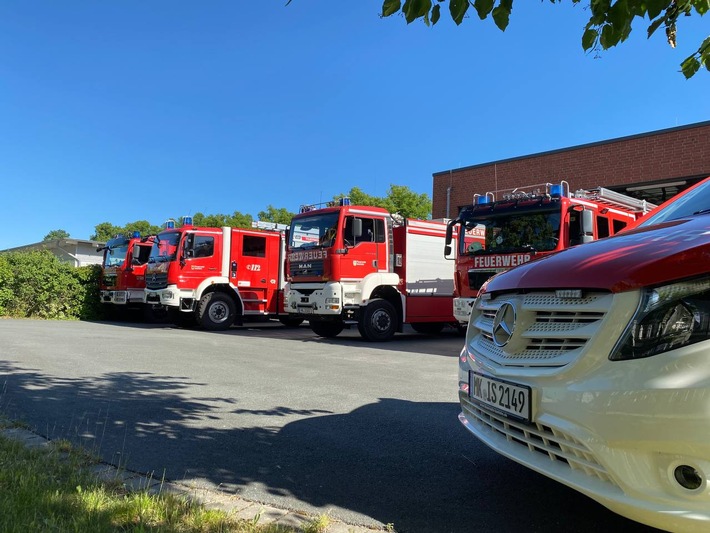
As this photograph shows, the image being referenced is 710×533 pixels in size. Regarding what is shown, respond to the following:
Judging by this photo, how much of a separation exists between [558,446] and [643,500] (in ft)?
1.30

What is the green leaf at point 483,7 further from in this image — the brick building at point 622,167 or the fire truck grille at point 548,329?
the brick building at point 622,167

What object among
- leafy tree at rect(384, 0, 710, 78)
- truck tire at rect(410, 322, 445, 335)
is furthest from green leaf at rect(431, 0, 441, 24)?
truck tire at rect(410, 322, 445, 335)

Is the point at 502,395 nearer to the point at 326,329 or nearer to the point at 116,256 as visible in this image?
the point at 326,329

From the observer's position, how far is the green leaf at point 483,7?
2754 millimetres

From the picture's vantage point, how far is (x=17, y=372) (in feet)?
23.1

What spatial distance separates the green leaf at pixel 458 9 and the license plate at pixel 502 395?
74.3 inches

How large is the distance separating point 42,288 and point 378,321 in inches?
535

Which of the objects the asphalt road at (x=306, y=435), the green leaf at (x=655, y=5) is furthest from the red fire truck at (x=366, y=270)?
the green leaf at (x=655, y=5)

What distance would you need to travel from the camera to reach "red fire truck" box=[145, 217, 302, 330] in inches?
589

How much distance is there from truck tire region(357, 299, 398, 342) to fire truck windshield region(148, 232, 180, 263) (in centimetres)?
607

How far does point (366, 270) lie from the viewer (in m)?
12.2

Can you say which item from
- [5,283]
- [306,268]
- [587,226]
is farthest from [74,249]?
[587,226]

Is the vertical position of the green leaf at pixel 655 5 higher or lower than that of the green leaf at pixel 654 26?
lower

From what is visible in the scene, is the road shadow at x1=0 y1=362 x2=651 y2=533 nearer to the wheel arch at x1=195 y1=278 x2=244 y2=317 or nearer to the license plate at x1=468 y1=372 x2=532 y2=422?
the license plate at x1=468 y1=372 x2=532 y2=422
